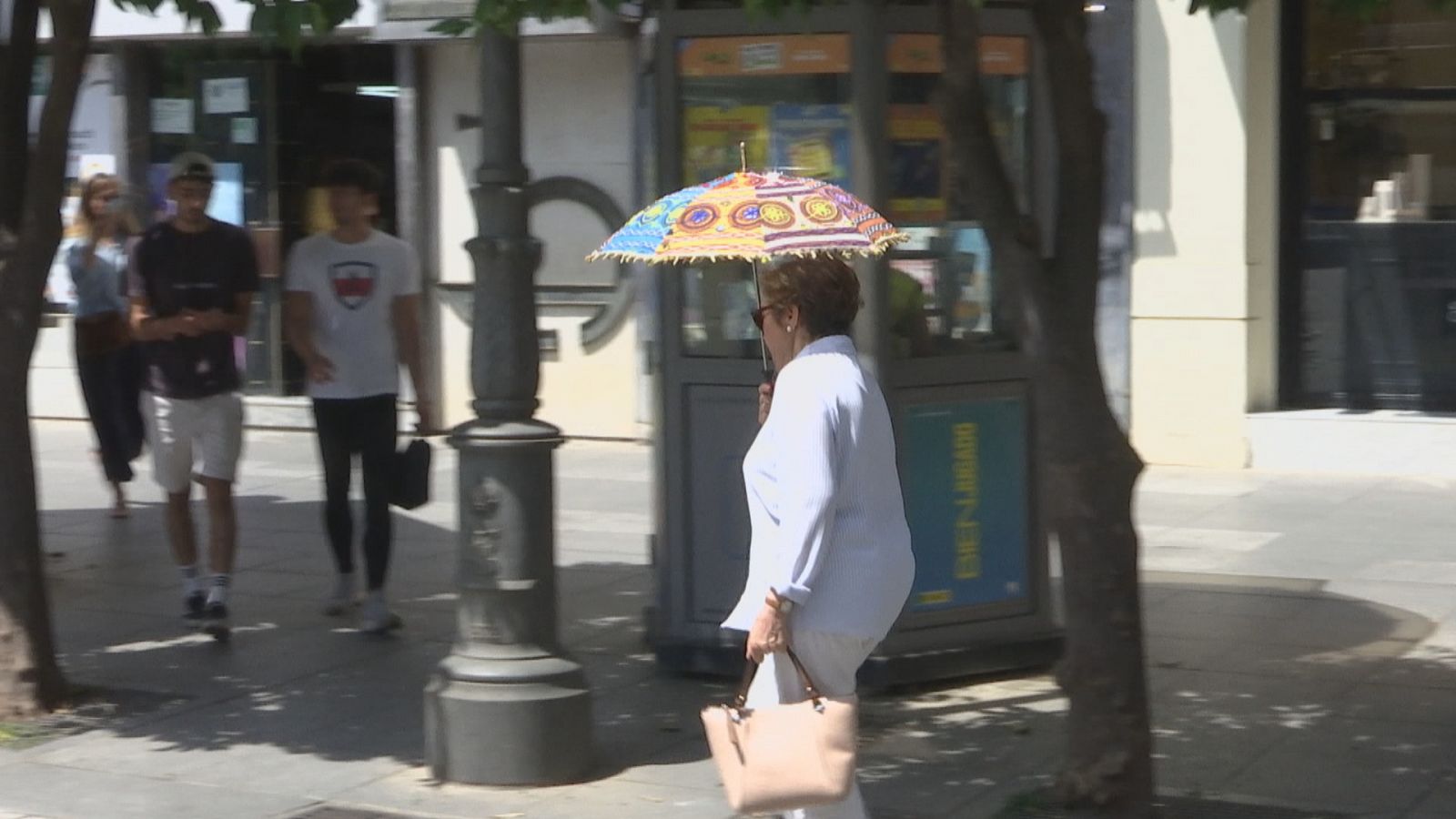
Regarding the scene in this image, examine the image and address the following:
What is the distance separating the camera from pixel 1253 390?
12719 mm

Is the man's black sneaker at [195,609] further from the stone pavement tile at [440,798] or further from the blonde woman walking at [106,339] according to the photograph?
the blonde woman walking at [106,339]

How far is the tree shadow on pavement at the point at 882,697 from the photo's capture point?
20.8ft

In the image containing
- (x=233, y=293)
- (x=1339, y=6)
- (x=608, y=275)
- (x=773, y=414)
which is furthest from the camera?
(x=608, y=275)

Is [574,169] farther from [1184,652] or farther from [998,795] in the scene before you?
[998,795]

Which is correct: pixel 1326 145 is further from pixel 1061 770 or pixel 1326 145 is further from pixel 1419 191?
pixel 1061 770

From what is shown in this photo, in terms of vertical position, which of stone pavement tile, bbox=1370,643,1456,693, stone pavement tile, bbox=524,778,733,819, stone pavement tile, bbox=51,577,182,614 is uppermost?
stone pavement tile, bbox=51,577,182,614

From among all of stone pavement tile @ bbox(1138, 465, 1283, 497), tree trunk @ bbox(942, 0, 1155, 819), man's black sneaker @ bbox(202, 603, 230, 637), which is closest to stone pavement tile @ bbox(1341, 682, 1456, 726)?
tree trunk @ bbox(942, 0, 1155, 819)

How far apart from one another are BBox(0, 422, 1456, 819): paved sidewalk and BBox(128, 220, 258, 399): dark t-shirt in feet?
3.57

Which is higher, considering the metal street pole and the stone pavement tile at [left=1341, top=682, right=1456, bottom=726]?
the metal street pole

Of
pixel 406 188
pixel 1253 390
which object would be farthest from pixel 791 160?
pixel 406 188

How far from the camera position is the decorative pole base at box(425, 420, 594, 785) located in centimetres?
631

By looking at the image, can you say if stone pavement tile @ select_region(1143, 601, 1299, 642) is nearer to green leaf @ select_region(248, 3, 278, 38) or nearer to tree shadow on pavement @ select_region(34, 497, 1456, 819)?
tree shadow on pavement @ select_region(34, 497, 1456, 819)

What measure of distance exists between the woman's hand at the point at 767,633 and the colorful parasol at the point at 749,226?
1.33 meters

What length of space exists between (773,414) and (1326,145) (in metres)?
9.04
